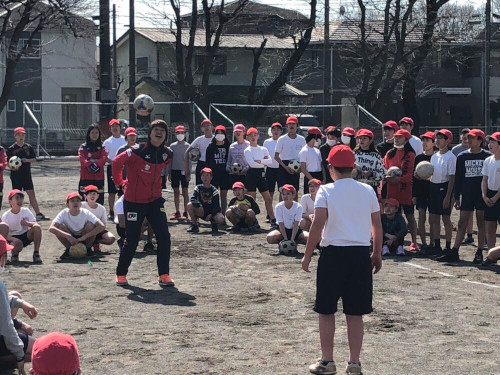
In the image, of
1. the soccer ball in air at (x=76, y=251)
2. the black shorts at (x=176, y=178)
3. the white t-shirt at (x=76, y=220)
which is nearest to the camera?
the soccer ball in air at (x=76, y=251)

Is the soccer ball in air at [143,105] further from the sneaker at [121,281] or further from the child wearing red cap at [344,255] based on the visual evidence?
the child wearing red cap at [344,255]

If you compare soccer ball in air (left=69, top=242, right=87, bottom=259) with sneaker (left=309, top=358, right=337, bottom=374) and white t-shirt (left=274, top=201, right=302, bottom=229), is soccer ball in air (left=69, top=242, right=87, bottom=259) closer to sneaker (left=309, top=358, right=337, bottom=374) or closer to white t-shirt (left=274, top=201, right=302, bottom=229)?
white t-shirt (left=274, top=201, right=302, bottom=229)

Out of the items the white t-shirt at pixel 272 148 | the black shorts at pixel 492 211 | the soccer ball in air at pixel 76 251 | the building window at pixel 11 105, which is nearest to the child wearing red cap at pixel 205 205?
the white t-shirt at pixel 272 148

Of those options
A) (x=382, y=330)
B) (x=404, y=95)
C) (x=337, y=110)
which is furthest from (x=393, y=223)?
(x=404, y=95)

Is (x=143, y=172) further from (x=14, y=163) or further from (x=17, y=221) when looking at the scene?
(x=14, y=163)

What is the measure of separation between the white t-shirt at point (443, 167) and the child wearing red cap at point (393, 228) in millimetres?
711

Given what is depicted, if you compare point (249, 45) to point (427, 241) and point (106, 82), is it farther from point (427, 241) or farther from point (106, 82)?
point (427, 241)

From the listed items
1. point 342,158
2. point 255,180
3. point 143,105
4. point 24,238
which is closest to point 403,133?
point 255,180

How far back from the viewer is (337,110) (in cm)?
3862

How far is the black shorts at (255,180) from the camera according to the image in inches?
643

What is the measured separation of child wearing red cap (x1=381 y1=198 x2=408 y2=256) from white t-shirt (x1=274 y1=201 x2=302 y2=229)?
1295 millimetres

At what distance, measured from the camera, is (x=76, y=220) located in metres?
13.0

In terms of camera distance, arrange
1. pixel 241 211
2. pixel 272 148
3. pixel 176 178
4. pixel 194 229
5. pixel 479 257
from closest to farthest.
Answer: pixel 479 257 < pixel 241 211 < pixel 194 229 < pixel 272 148 < pixel 176 178

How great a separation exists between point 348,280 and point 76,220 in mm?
6979
